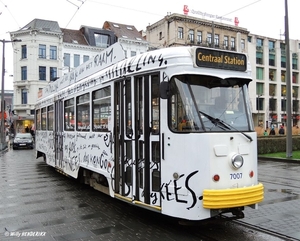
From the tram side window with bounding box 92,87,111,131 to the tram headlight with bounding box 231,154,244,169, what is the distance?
2.90 m

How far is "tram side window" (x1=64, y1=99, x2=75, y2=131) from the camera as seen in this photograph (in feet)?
32.4

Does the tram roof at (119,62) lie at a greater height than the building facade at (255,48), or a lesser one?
lesser

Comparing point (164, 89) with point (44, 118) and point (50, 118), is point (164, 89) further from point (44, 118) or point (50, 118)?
point (44, 118)

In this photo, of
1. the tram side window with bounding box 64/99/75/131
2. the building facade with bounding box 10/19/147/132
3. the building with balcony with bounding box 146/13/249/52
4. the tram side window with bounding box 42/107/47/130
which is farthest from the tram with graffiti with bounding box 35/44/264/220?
the building with balcony with bounding box 146/13/249/52

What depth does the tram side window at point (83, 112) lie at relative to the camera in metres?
8.58

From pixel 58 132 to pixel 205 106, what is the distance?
721cm

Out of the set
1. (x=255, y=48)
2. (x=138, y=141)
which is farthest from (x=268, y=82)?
(x=138, y=141)

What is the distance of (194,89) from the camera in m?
5.55

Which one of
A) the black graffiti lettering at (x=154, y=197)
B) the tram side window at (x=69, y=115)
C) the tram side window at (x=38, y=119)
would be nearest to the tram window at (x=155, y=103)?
the black graffiti lettering at (x=154, y=197)

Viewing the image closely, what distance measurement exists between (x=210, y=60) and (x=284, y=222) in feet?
10.9

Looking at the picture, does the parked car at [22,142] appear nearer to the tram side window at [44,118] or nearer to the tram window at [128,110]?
the tram side window at [44,118]

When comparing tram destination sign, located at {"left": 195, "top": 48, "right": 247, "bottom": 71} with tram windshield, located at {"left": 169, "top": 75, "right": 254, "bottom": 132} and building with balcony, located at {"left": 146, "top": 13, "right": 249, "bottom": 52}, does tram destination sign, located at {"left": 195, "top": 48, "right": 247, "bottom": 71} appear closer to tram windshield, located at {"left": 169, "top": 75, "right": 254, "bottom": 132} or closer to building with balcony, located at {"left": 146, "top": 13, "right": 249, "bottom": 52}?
tram windshield, located at {"left": 169, "top": 75, "right": 254, "bottom": 132}

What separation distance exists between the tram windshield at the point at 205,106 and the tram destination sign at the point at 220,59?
0.23 meters

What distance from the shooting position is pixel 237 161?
5480mm
